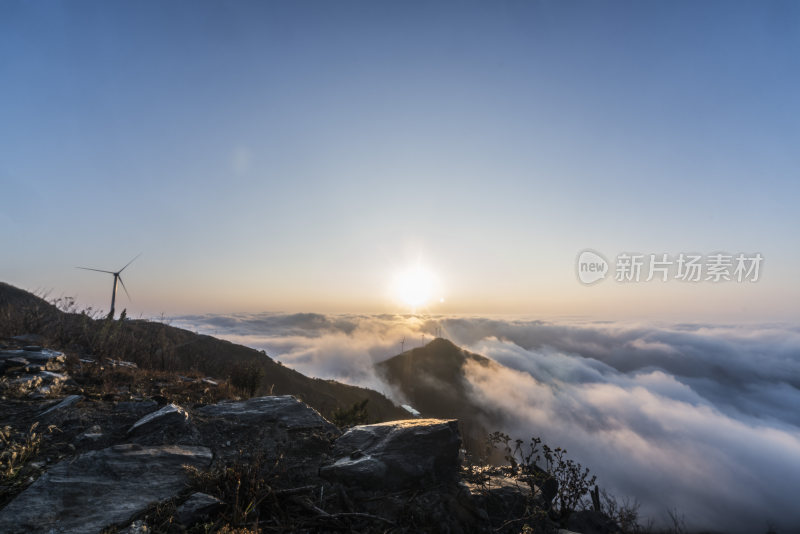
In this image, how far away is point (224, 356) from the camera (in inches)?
2055

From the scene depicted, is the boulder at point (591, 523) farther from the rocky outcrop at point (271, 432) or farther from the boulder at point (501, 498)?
the rocky outcrop at point (271, 432)

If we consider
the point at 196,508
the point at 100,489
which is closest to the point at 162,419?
the point at 100,489

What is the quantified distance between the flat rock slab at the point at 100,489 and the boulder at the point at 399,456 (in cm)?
210

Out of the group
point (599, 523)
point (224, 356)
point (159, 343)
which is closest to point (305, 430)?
point (599, 523)

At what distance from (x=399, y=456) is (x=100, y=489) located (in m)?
3.84

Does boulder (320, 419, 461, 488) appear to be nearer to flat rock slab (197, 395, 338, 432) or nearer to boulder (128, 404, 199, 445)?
flat rock slab (197, 395, 338, 432)

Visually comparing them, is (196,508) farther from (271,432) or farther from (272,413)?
(272,413)

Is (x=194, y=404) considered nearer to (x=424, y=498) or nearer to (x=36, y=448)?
(x=36, y=448)

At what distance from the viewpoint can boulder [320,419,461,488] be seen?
489 centimetres

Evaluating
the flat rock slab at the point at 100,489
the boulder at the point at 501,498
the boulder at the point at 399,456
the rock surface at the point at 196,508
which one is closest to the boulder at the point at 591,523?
the boulder at the point at 501,498

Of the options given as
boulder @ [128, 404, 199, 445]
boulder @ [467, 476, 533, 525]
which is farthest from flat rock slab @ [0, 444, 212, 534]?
boulder @ [467, 476, 533, 525]

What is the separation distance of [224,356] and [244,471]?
5530cm

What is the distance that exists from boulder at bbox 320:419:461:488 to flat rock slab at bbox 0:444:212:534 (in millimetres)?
2104

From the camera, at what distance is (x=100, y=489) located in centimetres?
410
